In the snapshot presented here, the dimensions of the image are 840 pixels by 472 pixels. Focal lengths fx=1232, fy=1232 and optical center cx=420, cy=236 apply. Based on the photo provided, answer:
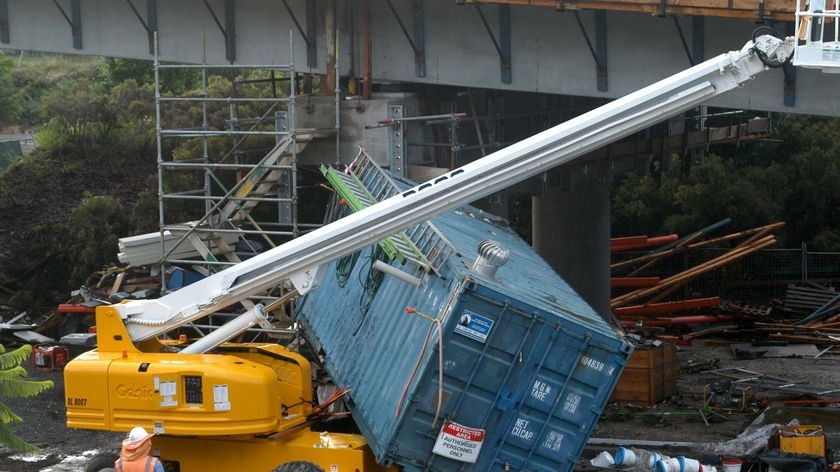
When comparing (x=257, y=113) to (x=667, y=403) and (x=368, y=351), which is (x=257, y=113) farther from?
(x=368, y=351)

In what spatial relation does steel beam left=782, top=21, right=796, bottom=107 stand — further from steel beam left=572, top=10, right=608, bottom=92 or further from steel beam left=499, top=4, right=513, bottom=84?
steel beam left=499, top=4, right=513, bottom=84

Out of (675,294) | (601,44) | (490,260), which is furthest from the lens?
(675,294)

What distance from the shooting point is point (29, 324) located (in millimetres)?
27250

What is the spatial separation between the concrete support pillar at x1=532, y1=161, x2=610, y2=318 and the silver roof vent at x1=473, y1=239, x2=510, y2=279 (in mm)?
14811

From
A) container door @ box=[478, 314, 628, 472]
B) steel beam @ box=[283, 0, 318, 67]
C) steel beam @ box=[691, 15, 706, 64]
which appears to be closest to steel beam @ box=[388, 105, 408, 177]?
steel beam @ box=[283, 0, 318, 67]

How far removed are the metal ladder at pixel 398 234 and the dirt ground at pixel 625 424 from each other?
15.9ft

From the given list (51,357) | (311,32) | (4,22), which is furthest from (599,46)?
(4,22)

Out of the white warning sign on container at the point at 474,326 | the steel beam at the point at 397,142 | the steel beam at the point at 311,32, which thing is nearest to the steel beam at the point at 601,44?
the steel beam at the point at 397,142

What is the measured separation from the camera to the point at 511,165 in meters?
12.0

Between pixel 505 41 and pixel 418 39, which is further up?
pixel 418 39

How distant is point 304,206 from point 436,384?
20.5 meters

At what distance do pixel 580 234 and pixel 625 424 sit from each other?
8.59 metres

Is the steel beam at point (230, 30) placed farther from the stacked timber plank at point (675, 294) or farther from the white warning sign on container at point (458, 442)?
the white warning sign on container at point (458, 442)

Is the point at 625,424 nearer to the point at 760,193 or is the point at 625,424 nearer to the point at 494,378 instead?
the point at 494,378
